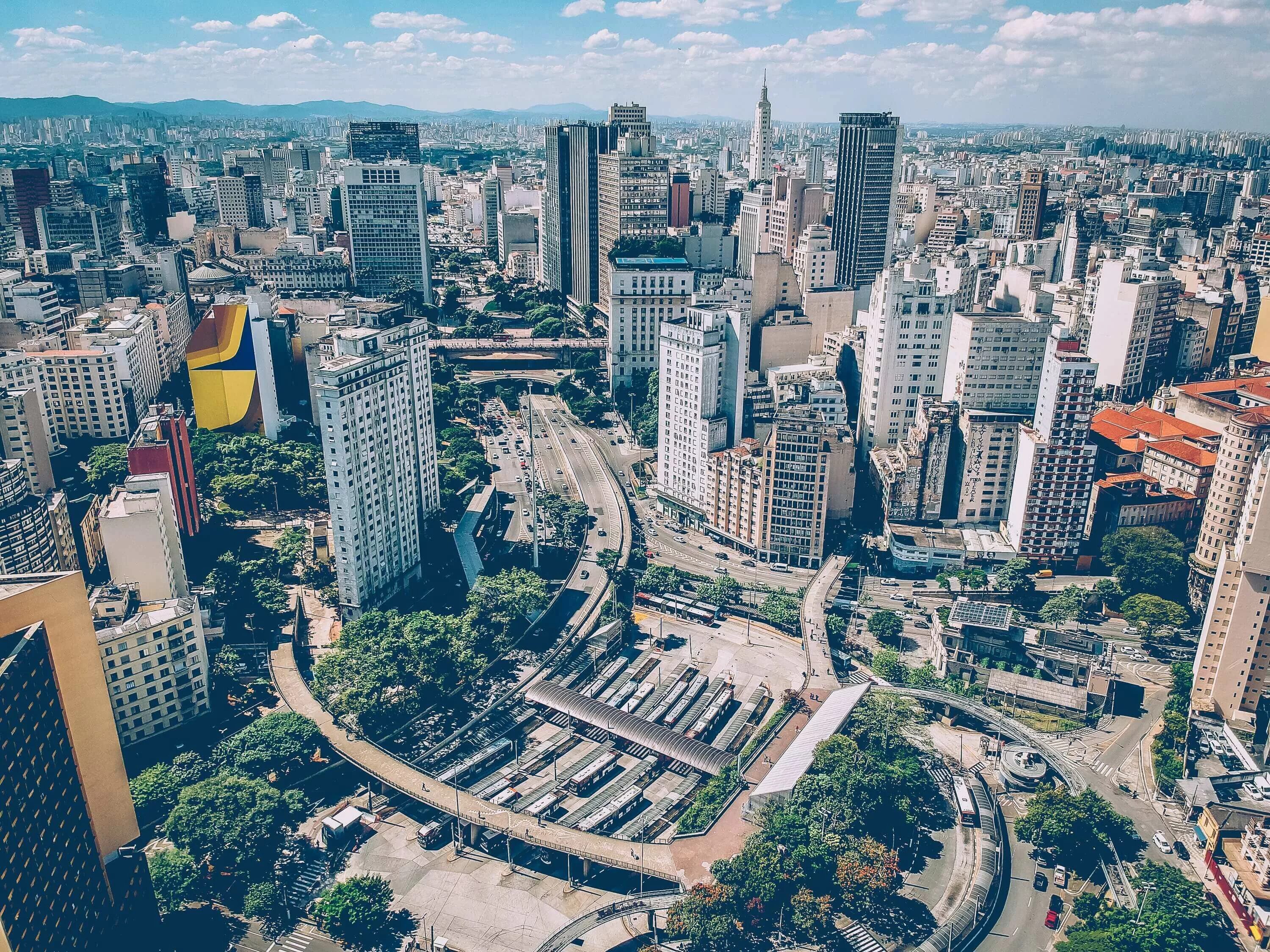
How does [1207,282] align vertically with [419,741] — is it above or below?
above

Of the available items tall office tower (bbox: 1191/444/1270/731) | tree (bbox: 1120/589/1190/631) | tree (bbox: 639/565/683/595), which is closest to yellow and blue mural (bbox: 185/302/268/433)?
tree (bbox: 639/565/683/595)

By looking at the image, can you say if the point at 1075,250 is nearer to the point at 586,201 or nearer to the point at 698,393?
the point at 586,201

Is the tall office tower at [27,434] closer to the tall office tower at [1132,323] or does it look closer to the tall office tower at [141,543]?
the tall office tower at [141,543]

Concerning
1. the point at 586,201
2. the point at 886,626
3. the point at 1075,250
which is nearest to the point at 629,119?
the point at 586,201

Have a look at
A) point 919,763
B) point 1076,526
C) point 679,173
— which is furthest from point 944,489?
point 679,173

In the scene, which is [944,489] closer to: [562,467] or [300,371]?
[562,467]

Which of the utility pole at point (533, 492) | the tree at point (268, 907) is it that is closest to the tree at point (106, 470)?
the utility pole at point (533, 492)

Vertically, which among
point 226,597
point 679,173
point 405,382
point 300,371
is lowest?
point 226,597
